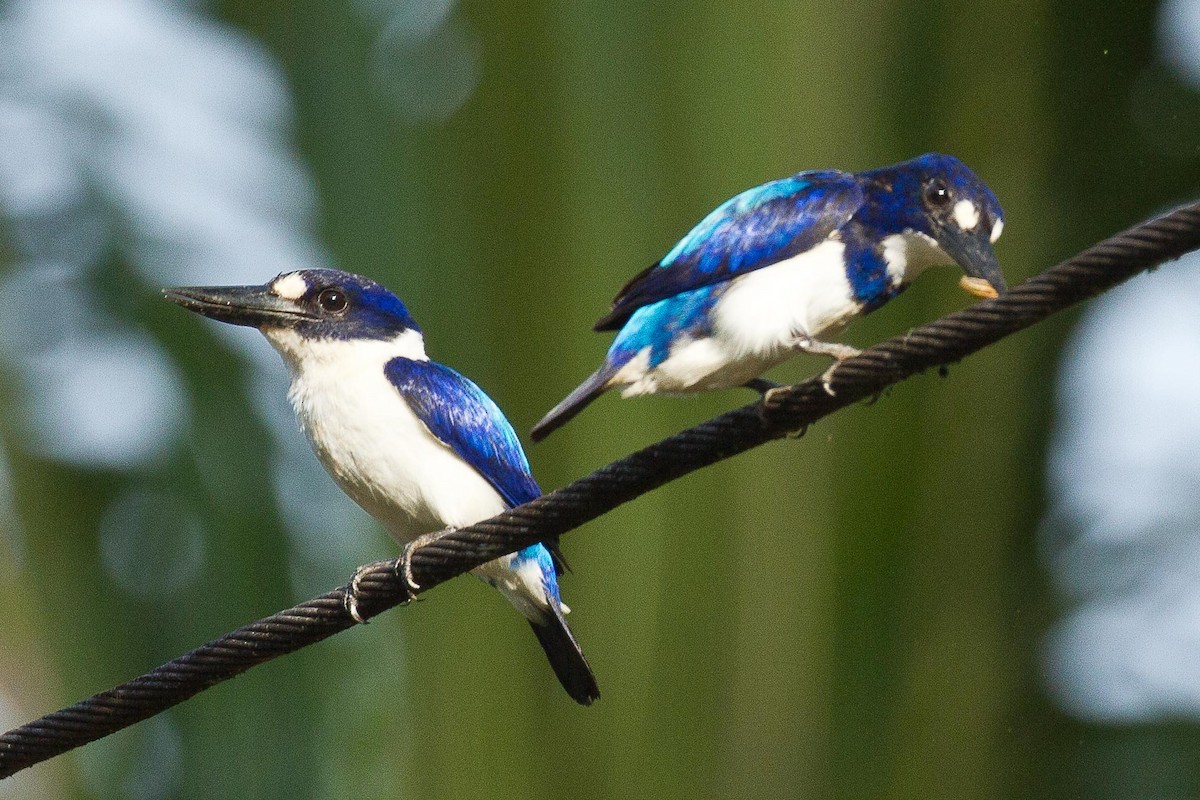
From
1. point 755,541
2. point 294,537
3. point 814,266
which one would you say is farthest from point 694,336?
point 294,537

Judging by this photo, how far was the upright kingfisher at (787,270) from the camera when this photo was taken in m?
4.02

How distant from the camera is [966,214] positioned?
413cm

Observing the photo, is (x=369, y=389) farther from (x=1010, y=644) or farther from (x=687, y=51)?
(x=1010, y=644)

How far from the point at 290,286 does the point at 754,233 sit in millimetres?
1301

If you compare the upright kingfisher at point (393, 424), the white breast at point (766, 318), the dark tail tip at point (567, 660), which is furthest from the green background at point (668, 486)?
the white breast at point (766, 318)

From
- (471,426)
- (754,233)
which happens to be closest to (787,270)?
(754,233)

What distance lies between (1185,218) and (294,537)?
461 cm

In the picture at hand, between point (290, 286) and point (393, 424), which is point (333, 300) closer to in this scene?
point (290, 286)

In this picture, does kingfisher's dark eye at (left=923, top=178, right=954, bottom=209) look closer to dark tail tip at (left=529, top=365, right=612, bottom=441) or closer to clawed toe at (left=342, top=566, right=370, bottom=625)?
dark tail tip at (left=529, top=365, right=612, bottom=441)

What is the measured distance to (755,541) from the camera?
5.93m

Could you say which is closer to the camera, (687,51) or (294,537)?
(687,51)

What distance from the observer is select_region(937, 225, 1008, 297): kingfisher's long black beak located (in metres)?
3.98

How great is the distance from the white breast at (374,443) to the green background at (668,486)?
1313 millimetres

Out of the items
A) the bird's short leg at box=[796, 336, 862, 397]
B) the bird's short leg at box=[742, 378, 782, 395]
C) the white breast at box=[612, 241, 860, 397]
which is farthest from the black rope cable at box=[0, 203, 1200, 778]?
the bird's short leg at box=[742, 378, 782, 395]
